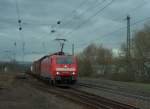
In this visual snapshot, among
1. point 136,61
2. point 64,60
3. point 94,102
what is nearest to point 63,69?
point 64,60

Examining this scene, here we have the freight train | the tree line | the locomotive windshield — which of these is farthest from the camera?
the tree line

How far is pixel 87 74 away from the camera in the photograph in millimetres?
73500

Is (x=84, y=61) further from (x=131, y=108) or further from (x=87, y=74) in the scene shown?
(x=131, y=108)

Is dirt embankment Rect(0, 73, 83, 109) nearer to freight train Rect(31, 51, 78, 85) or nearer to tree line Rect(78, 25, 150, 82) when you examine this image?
freight train Rect(31, 51, 78, 85)

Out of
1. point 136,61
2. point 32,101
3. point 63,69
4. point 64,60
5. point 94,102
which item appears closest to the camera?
point 32,101

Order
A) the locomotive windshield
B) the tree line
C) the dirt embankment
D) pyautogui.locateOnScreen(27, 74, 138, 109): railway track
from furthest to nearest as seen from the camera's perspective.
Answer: the tree line < the locomotive windshield < pyautogui.locateOnScreen(27, 74, 138, 109): railway track < the dirt embankment

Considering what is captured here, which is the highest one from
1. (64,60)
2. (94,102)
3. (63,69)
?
(64,60)

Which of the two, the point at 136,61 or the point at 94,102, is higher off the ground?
the point at 136,61

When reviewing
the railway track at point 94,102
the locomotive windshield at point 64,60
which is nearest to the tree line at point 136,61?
the locomotive windshield at point 64,60

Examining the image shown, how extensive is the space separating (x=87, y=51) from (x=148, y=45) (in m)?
40.2

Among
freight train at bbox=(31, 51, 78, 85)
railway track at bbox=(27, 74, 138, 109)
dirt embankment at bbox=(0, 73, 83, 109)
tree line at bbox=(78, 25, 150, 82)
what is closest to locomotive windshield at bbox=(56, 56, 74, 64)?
freight train at bbox=(31, 51, 78, 85)

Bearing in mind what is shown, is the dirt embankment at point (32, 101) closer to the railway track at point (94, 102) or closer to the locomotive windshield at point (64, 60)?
the railway track at point (94, 102)

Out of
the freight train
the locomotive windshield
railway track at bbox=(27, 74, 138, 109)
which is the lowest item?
railway track at bbox=(27, 74, 138, 109)

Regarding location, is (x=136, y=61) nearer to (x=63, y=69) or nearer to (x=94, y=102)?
(x=63, y=69)
